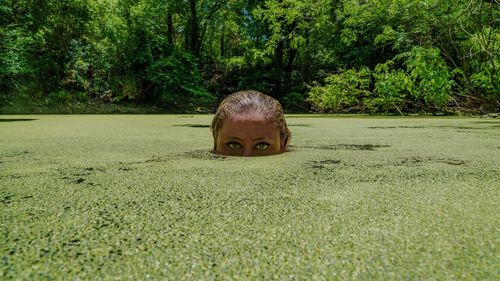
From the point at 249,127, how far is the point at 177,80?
8.41 metres

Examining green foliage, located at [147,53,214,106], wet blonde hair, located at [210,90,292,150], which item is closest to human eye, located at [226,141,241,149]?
wet blonde hair, located at [210,90,292,150]

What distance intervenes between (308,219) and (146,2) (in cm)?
1145

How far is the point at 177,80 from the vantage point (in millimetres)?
9516

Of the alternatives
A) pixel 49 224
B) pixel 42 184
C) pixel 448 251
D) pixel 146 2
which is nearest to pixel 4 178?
pixel 42 184

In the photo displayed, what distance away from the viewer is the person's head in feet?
5.09

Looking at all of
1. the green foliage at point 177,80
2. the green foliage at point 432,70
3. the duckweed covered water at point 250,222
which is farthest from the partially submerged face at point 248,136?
the green foliage at point 177,80

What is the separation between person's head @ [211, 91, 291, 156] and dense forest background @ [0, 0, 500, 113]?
3760 mm

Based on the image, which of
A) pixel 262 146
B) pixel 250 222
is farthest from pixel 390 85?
pixel 250 222

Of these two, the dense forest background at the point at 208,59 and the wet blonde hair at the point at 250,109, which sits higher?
the dense forest background at the point at 208,59

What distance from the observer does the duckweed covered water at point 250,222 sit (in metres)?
0.45

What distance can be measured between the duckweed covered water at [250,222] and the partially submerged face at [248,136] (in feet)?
0.97

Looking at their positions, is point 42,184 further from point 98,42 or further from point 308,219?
point 98,42

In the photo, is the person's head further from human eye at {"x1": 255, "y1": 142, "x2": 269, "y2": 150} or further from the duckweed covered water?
the duckweed covered water

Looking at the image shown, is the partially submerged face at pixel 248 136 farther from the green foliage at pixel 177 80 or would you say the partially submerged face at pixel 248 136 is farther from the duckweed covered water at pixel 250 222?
the green foliage at pixel 177 80
